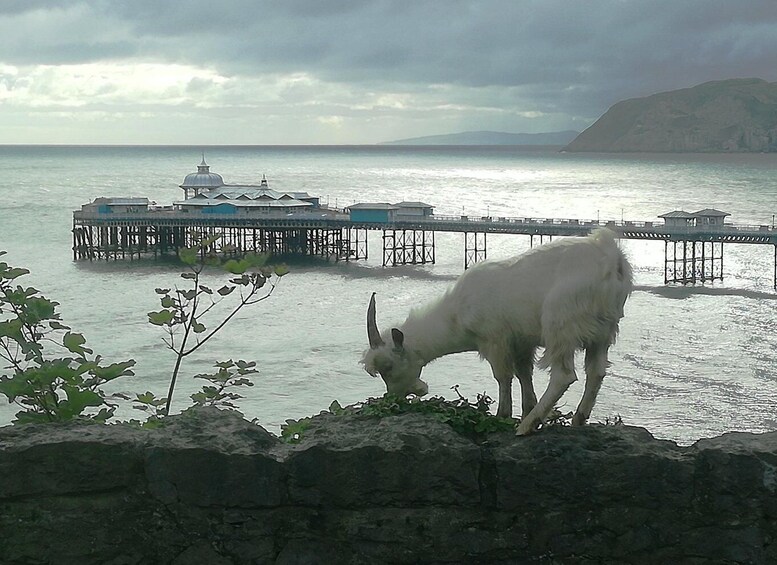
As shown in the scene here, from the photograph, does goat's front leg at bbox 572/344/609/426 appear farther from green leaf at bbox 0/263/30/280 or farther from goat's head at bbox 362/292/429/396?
green leaf at bbox 0/263/30/280

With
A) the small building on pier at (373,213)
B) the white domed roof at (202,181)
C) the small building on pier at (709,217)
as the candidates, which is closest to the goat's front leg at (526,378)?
the small building on pier at (709,217)

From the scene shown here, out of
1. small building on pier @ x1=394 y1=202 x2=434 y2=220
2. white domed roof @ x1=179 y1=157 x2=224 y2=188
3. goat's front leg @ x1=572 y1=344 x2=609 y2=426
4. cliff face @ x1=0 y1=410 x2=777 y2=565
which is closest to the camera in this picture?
cliff face @ x1=0 y1=410 x2=777 y2=565

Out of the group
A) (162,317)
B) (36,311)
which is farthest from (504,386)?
(36,311)

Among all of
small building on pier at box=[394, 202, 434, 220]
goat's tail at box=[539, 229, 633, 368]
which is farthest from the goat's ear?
small building on pier at box=[394, 202, 434, 220]

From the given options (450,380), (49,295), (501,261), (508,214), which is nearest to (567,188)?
(508,214)

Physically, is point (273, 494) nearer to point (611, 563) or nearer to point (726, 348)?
point (611, 563)

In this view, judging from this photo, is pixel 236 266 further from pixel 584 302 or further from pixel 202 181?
pixel 202 181

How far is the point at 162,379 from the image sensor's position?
26.2m

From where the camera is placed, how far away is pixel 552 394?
184 inches

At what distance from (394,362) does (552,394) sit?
93 cm

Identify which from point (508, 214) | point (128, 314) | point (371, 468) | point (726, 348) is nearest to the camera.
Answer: point (371, 468)

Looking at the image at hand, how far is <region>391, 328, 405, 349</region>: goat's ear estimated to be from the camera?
204 inches

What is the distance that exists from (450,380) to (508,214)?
70765 millimetres

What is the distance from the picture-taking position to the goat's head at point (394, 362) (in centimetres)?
523
